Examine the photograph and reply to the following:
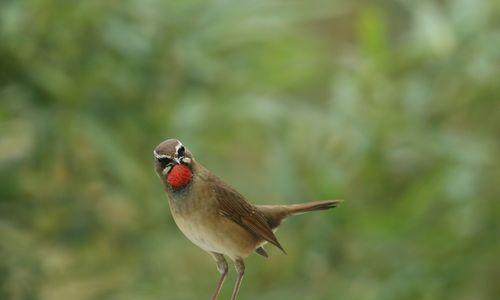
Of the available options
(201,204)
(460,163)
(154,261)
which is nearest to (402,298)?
(460,163)

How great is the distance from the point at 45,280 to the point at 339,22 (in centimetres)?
342

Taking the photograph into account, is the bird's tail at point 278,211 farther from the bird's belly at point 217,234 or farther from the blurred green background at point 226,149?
the blurred green background at point 226,149

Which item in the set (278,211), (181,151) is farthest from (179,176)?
(278,211)

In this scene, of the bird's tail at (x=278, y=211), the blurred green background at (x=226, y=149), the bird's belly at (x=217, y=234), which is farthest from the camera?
the blurred green background at (x=226, y=149)

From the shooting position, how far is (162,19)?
3.48 metres

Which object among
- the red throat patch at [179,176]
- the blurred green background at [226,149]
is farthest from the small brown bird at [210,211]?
the blurred green background at [226,149]

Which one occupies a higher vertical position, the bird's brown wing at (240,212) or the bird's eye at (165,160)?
the bird's brown wing at (240,212)

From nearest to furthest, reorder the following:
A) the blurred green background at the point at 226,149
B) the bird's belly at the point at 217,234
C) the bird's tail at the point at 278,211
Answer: the bird's belly at the point at 217,234 < the bird's tail at the point at 278,211 < the blurred green background at the point at 226,149

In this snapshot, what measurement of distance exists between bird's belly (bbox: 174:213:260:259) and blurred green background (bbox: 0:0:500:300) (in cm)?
192

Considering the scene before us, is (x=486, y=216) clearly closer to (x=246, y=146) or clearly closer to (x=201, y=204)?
(x=246, y=146)

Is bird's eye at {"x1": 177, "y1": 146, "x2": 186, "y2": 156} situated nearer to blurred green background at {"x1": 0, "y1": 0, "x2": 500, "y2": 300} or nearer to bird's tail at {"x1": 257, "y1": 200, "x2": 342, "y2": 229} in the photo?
bird's tail at {"x1": 257, "y1": 200, "x2": 342, "y2": 229}

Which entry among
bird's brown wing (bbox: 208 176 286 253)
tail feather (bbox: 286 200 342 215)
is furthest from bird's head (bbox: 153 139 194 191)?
tail feather (bbox: 286 200 342 215)

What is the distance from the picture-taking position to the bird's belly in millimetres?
1138

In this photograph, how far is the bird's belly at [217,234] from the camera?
44.8 inches
